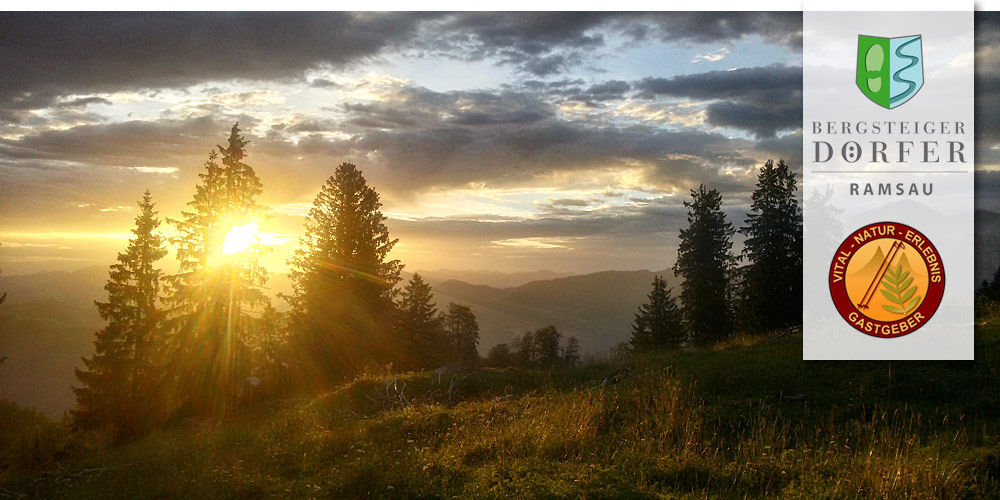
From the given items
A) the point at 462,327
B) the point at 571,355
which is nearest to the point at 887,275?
the point at 571,355

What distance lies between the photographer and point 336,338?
2994cm

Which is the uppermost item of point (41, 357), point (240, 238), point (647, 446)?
point (240, 238)

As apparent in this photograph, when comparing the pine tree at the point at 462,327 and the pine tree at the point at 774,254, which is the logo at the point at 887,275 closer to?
the pine tree at the point at 774,254

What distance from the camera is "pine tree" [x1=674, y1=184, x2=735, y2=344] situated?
4028cm

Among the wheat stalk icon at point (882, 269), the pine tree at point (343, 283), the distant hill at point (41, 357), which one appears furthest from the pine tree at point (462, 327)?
the distant hill at point (41, 357)

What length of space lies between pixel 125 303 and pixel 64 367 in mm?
162954

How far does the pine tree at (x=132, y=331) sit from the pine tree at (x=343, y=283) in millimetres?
7646

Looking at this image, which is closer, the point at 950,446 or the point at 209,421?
the point at 950,446

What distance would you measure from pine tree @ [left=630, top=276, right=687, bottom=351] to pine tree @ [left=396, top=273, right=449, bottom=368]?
16194mm

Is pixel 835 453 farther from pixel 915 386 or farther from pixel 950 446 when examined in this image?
pixel 915 386

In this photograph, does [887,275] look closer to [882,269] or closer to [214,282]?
[882,269]

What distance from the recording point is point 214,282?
27375 mm

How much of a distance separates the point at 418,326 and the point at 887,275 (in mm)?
29589

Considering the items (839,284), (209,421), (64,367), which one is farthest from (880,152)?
(64,367)
